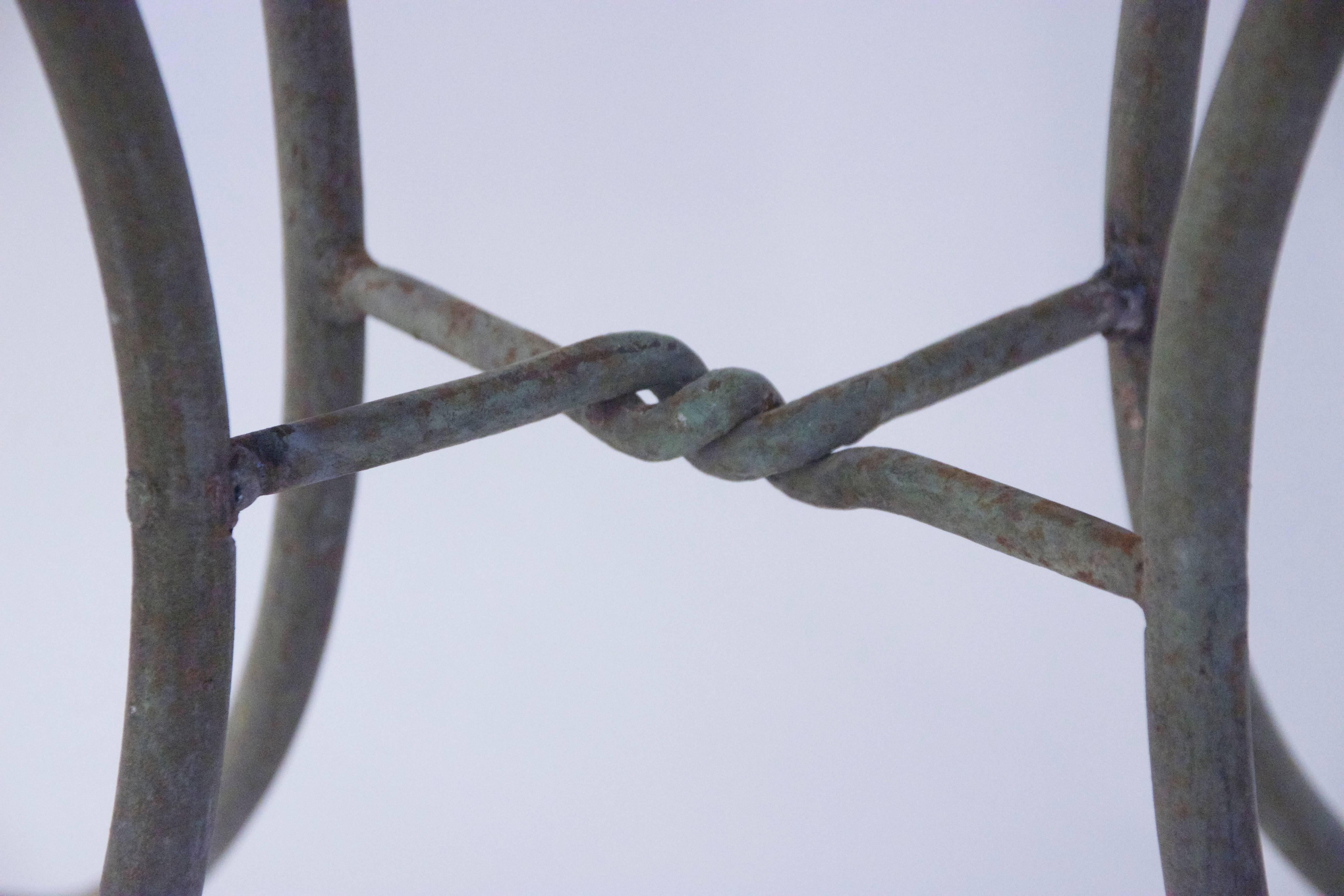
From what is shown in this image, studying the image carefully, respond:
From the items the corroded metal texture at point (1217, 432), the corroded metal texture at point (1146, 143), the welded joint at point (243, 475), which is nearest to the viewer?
the corroded metal texture at point (1217, 432)

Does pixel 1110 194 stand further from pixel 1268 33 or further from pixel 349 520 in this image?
pixel 349 520

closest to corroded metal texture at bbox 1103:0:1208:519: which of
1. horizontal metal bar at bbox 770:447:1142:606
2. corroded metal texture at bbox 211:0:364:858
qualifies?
horizontal metal bar at bbox 770:447:1142:606

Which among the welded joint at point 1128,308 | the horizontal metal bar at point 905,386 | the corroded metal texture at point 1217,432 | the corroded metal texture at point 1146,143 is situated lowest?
the corroded metal texture at point 1217,432

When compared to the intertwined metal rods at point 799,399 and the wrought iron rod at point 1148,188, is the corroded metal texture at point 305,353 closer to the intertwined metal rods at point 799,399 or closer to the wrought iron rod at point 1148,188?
the intertwined metal rods at point 799,399

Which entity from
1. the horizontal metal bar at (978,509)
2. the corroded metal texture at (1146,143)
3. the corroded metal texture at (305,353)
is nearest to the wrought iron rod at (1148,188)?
the corroded metal texture at (1146,143)

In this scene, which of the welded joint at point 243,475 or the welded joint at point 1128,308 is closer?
the welded joint at point 243,475

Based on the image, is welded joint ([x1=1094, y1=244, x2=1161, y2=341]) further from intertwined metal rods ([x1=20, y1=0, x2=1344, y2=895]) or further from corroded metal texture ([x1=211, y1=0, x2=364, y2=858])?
corroded metal texture ([x1=211, y1=0, x2=364, y2=858])

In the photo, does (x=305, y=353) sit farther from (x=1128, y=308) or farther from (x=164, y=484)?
(x=1128, y=308)

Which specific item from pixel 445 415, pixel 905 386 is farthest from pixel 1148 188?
pixel 445 415
